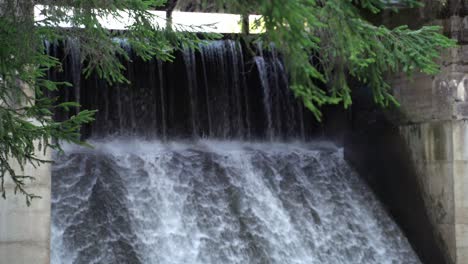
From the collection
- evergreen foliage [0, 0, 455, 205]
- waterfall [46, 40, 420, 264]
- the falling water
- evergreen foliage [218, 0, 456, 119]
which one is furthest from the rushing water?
evergreen foliage [218, 0, 456, 119]

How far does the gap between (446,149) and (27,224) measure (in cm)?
584

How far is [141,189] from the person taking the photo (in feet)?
36.8

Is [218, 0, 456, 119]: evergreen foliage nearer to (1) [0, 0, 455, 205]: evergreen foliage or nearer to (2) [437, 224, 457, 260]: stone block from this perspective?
(1) [0, 0, 455, 205]: evergreen foliage

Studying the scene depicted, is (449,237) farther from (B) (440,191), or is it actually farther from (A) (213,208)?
(A) (213,208)

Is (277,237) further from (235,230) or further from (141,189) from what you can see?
(141,189)

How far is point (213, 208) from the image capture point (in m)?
11.2

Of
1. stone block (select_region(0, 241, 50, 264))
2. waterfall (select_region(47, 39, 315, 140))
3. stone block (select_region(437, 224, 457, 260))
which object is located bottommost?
stone block (select_region(437, 224, 457, 260))

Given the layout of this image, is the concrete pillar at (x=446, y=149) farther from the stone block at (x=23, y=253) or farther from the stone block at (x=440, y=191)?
the stone block at (x=23, y=253)

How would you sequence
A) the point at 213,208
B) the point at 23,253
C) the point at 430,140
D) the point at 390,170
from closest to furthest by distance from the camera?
the point at 23,253 < the point at 213,208 < the point at 430,140 < the point at 390,170

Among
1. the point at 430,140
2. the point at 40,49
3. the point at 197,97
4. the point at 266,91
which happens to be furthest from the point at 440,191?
the point at 40,49

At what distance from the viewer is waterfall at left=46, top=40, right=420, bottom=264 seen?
34.2 ft

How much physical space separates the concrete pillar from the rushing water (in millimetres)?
632

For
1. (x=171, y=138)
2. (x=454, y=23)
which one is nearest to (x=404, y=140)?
(x=454, y=23)

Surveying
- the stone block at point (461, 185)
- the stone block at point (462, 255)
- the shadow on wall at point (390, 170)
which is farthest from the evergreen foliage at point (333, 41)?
the shadow on wall at point (390, 170)
